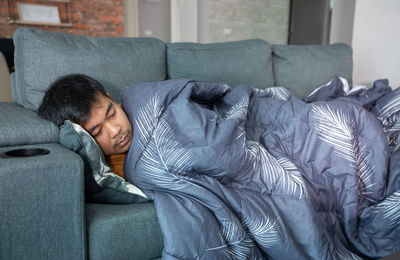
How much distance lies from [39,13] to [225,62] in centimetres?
388

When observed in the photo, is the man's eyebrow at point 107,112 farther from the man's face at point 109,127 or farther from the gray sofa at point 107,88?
the gray sofa at point 107,88

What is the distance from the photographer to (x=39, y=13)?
4.47 meters

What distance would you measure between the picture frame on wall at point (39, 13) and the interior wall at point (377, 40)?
3938 mm

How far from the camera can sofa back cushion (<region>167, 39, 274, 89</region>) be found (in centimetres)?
165

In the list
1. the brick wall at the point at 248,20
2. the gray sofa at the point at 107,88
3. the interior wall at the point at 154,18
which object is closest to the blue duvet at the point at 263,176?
the gray sofa at the point at 107,88

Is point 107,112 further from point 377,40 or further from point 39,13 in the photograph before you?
point 39,13

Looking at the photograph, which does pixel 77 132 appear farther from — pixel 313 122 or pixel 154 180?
pixel 313 122

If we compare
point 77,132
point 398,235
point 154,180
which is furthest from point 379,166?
point 77,132

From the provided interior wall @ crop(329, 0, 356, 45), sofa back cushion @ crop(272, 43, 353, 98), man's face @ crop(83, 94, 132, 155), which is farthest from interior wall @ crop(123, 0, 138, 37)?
man's face @ crop(83, 94, 132, 155)

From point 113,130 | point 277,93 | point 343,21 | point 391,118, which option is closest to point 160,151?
point 113,130

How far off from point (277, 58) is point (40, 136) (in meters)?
1.42

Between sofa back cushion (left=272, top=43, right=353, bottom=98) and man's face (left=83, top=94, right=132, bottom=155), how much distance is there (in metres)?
1.11

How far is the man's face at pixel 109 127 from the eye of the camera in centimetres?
109

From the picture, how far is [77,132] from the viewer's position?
3.27 feet
